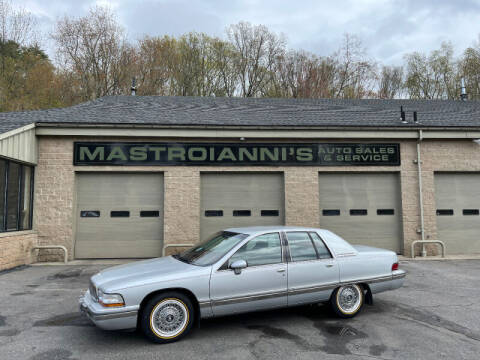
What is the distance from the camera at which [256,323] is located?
16.4ft

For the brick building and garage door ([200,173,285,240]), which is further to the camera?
garage door ([200,173,285,240])

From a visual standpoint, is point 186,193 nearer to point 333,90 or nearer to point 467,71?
point 333,90

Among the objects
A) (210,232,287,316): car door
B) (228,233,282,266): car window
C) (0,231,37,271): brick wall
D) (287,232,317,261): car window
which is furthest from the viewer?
(0,231,37,271): brick wall

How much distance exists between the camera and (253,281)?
15.2ft

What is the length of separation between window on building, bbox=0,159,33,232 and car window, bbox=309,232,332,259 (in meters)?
8.29

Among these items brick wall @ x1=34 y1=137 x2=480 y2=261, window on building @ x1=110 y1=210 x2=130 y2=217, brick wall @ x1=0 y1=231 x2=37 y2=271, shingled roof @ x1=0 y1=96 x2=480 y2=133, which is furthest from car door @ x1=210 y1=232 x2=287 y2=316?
brick wall @ x1=0 y1=231 x2=37 y2=271

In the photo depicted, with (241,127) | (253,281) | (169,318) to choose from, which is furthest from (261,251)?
(241,127)

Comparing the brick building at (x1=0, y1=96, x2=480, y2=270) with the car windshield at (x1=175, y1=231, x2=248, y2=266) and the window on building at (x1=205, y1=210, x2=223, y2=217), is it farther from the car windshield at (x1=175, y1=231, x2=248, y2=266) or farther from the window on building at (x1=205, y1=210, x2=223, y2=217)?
the car windshield at (x1=175, y1=231, x2=248, y2=266)

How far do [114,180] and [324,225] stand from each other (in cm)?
701

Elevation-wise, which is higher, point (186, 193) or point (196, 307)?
point (186, 193)

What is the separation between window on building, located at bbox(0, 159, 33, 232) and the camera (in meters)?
9.03

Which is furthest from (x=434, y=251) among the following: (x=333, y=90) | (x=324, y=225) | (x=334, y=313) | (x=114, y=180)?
(x=333, y=90)

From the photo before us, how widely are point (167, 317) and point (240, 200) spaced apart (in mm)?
6946

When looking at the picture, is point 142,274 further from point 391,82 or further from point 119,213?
point 391,82
